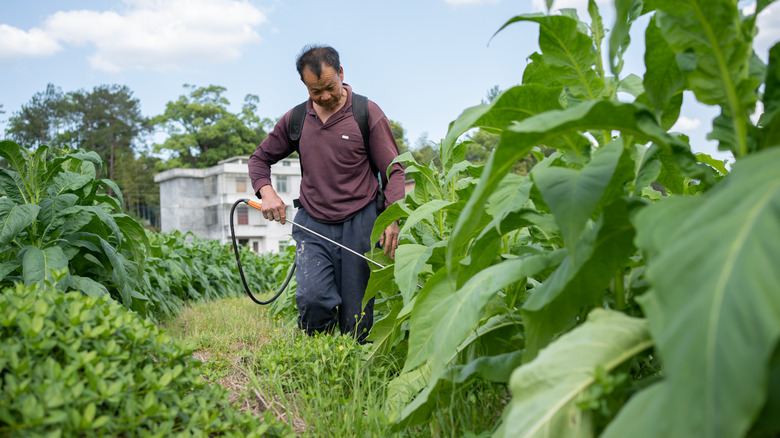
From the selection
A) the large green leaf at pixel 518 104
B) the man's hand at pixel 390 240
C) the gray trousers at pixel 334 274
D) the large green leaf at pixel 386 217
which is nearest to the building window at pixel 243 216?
the gray trousers at pixel 334 274

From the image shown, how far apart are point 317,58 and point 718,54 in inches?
127

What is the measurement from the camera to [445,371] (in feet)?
6.26

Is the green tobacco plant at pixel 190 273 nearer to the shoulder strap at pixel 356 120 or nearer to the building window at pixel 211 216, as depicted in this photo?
the shoulder strap at pixel 356 120

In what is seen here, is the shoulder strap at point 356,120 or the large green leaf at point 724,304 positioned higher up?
the shoulder strap at point 356,120

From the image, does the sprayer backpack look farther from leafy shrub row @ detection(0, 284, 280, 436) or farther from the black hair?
leafy shrub row @ detection(0, 284, 280, 436)

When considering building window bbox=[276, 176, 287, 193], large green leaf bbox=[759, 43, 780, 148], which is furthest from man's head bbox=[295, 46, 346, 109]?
building window bbox=[276, 176, 287, 193]

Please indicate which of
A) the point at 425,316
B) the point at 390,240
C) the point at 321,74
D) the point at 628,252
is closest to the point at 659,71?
the point at 628,252

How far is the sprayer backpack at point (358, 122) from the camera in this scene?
14.5 feet

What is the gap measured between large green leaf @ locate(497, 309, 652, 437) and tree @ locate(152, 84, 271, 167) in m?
54.6

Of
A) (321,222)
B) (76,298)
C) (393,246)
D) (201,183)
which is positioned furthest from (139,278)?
→ (201,183)

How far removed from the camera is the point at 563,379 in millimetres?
1242

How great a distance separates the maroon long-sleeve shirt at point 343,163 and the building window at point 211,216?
4392 centimetres

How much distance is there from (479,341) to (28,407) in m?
1.49

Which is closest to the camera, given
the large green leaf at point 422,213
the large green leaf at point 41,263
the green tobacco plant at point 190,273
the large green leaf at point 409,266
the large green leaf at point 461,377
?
the large green leaf at point 461,377
